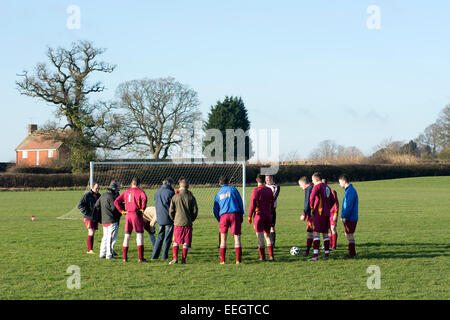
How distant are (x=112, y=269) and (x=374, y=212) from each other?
1744 cm

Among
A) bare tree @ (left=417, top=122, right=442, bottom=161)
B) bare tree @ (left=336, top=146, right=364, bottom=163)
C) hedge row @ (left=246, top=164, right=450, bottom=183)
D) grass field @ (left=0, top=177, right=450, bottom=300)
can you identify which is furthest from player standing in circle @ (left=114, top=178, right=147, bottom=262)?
bare tree @ (left=417, top=122, right=442, bottom=161)

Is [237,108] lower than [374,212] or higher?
higher

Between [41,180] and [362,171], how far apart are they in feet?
123

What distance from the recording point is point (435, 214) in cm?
2325

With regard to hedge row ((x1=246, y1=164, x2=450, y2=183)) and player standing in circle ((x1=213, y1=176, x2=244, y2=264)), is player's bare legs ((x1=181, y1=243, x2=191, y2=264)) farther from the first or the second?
hedge row ((x1=246, y1=164, x2=450, y2=183))

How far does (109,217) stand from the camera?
37.4 ft

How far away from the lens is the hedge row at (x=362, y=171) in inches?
2345

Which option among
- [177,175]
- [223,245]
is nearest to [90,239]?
[223,245]

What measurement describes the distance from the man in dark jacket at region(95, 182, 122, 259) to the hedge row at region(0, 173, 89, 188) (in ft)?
131

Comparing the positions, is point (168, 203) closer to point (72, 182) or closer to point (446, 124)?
point (72, 182)

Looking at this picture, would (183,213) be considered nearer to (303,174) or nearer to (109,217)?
(109,217)
